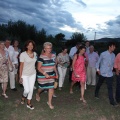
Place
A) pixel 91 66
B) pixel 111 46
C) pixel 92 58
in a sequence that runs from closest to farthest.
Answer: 1. pixel 111 46
2. pixel 92 58
3. pixel 91 66

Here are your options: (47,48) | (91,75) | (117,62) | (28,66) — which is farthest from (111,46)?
(91,75)

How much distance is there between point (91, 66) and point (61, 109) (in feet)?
13.1

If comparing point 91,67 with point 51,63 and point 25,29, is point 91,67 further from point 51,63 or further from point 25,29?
point 25,29

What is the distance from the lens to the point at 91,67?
10.2 metres

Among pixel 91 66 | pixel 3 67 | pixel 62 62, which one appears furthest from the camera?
pixel 91 66

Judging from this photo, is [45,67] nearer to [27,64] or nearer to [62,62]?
[27,64]

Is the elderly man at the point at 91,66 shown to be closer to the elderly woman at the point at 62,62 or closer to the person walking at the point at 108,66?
the elderly woman at the point at 62,62

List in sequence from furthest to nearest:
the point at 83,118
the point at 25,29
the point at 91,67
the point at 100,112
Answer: the point at 25,29 < the point at 91,67 < the point at 100,112 < the point at 83,118

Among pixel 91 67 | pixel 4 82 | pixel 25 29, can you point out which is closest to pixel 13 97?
pixel 4 82

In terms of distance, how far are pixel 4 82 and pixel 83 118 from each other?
2.75 metres

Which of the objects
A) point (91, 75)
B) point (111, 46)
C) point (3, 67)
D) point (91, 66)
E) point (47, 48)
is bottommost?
point (91, 75)

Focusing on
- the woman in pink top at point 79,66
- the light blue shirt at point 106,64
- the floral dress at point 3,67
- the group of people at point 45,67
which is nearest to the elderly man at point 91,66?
the group of people at point 45,67

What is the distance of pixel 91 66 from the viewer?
10180 mm

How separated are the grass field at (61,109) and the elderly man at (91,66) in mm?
2349
